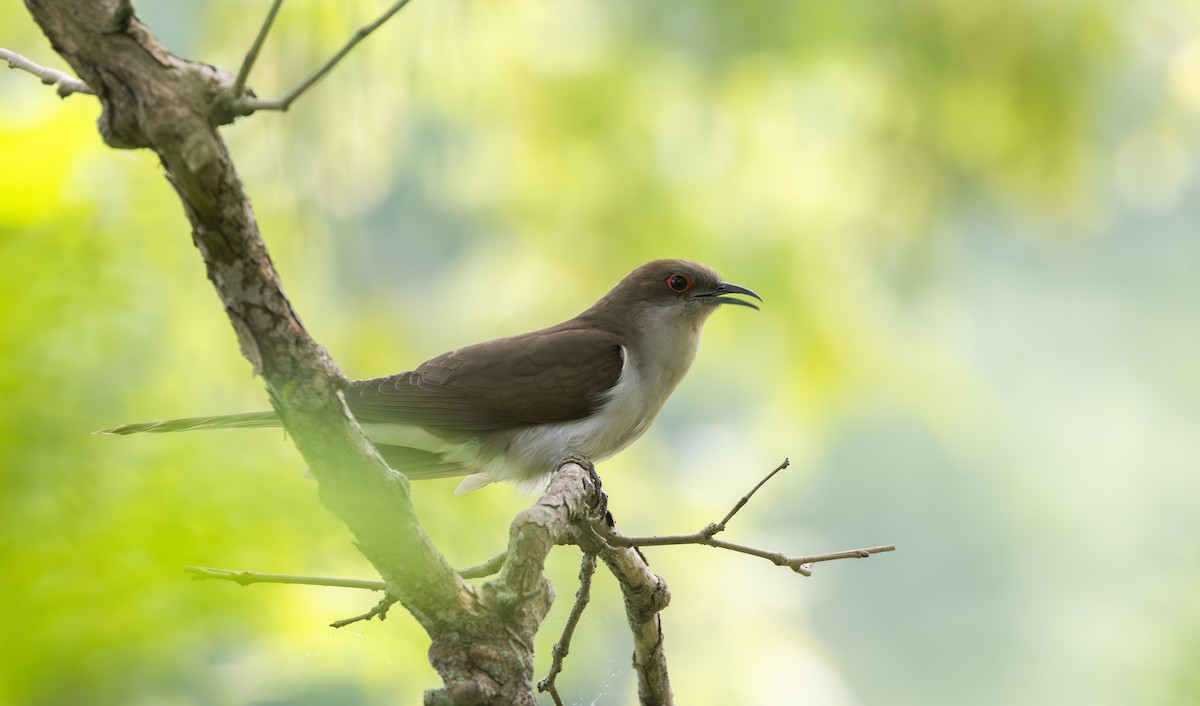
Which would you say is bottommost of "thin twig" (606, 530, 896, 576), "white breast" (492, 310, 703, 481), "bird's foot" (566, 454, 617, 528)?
"thin twig" (606, 530, 896, 576)

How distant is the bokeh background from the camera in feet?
6.29

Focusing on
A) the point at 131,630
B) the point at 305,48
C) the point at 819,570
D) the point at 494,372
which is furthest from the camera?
the point at 819,570

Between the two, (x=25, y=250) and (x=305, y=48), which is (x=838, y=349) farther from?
(x=25, y=250)

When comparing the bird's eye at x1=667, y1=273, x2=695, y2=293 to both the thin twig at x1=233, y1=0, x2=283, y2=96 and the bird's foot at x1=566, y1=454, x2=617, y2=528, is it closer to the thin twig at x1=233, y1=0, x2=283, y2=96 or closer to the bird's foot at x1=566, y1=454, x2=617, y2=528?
the bird's foot at x1=566, y1=454, x2=617, y2=528

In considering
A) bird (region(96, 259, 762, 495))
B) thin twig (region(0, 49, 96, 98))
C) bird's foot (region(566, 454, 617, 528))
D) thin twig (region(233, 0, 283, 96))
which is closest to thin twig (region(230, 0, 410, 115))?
thin twig (region(233, 0, 283, 96))

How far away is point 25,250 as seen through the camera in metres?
2.14

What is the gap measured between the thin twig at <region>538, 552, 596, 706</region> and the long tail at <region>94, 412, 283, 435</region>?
743 mm

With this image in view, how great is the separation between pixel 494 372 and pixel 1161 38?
6602 millimetres

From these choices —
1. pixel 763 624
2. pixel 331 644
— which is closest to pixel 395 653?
pixel 331 644

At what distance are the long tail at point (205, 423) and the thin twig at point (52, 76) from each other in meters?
0.62

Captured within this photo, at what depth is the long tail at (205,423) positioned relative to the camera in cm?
206

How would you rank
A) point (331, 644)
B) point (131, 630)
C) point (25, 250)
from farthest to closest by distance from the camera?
point (331, 644)
point (25, 250)
point (131, 630)

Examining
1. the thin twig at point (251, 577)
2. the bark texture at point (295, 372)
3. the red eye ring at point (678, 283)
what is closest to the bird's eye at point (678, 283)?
the red eye ring at point (678, 283)

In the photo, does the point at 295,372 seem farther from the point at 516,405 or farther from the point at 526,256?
the point at 526,256
